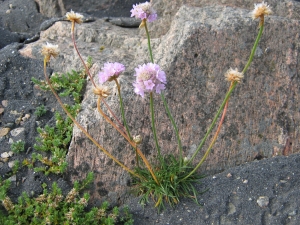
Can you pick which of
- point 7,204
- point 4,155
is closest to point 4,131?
point 4,155

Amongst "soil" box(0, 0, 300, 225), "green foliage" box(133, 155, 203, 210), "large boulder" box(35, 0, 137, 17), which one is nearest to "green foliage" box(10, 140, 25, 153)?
"soil" box(0, 0, 300, 225)

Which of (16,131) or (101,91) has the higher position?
(101,91)

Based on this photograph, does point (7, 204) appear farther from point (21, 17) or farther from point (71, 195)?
point (21, 17)

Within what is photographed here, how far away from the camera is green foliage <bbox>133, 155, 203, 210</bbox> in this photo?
3142 millimetres

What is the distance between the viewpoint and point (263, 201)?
3055mm

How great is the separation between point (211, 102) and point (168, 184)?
2.49 feet

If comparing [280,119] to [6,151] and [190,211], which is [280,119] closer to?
[190,211]

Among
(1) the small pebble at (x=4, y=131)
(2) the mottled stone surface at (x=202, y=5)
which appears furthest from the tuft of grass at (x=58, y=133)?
(2) the mottled stone surface at (x=202, y=5)

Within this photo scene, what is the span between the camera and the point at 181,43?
3551mm

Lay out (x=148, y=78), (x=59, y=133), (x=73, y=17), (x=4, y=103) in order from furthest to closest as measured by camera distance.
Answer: (x=4, y=103) < (x=59, y=133) < (x=73, y=17) < (x=148, y=78)

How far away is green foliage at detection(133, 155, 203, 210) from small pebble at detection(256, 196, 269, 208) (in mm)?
423

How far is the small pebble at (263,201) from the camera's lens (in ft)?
9.98

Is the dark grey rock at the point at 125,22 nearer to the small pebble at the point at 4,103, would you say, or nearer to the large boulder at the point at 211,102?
the large boulder at the point at 211,102

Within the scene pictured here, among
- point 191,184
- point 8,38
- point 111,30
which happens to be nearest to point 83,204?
point 191,184
